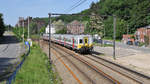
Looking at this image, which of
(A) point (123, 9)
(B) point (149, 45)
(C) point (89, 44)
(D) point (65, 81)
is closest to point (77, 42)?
(C) point (89, 44)

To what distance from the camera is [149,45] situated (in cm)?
4897

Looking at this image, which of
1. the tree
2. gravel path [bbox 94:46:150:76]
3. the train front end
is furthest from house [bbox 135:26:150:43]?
the train front end

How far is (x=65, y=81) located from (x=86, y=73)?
2.89 metres

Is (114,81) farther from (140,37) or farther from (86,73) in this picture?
(140,37)

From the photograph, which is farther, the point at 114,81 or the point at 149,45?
the point at 149,45

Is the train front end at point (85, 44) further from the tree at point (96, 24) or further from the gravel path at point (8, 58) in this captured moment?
the tree at point (96, 24)

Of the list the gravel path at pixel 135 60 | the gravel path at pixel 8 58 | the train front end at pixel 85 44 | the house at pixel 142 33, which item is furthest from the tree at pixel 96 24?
the train front end at pixel 85 44

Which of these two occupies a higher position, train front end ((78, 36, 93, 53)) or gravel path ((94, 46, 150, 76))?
train front end ((78, 36, 93, 53))

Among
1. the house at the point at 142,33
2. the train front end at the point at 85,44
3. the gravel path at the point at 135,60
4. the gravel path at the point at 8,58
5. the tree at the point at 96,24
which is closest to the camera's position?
the gravel path at the point at 8,58

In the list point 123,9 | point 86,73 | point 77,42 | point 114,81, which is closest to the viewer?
point 114,81

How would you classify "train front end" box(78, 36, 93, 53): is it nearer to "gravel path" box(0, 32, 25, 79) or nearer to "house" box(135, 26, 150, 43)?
"gravel path" box(0, 32, 25, 79)

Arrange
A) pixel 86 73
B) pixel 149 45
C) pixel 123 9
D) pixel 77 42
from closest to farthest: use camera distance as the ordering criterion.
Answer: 1. pixel 86 73
2. pixel 77 42
3. pixel 149 45
4. pixel 123 9

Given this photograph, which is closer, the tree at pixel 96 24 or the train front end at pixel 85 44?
the train front end at pixel 85 44

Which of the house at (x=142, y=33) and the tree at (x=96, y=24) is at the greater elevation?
the tree at (x=96, y=24)
